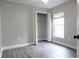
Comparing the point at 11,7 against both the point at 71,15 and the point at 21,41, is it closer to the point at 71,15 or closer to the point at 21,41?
the point at 21,41

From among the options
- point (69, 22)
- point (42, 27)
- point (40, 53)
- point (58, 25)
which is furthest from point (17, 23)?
point (69, 22)

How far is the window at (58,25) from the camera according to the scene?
462 centimetres

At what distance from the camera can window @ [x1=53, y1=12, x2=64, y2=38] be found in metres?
4.62

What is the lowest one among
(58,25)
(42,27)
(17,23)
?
(42,27)

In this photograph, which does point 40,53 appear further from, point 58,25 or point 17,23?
point 58,25

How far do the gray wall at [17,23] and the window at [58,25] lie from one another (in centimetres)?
170

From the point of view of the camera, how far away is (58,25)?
4965mm

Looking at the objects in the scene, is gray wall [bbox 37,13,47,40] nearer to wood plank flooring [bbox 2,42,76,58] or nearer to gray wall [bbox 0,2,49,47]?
gray wall [bbox 0,2,49,47]

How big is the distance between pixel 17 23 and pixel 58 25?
9.67 ft

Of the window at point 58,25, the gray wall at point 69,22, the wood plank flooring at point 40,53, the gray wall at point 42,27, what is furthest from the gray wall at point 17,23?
the gray wall at point 69,22

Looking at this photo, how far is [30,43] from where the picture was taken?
469 cm

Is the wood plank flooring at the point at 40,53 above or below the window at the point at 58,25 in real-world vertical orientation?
below

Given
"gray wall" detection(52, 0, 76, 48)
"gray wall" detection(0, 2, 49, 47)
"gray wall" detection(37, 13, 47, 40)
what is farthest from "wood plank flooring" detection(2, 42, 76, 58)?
"gray wall" detection(37, 13, 47, 40)

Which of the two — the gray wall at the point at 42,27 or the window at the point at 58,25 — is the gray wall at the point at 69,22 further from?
the gray wall at the point at 42,27
